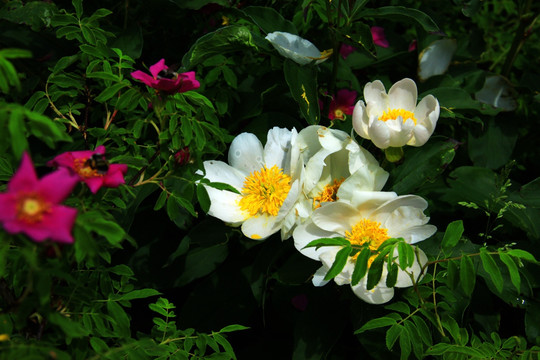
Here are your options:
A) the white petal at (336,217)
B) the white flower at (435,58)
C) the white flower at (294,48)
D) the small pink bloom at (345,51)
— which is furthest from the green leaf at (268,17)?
the white petal at (336,217)

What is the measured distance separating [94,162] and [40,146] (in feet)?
2.42

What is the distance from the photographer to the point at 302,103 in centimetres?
112

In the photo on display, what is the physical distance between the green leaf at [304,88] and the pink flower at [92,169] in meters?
0.51

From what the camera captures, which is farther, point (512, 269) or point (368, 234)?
point (368, 234)

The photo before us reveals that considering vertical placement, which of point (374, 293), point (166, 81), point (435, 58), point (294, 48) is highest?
point (166, 81)

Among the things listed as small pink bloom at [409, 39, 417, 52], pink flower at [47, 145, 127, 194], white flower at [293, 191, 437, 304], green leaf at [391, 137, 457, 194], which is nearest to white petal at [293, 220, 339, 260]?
white flower at [293, 191, 437, 304]

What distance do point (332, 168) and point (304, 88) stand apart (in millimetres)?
200

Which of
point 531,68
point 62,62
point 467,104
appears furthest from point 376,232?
point 531,68

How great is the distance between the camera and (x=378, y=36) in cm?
153

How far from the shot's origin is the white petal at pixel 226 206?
1.03m

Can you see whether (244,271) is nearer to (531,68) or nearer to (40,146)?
(40,146)

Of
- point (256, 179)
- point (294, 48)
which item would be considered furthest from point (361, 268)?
point (294, 48)

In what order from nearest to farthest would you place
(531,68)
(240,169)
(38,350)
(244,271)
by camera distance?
(38,350) < (240,169) < (244,271) < (531,68)

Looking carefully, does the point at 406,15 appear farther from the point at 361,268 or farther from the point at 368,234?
the point at 361,268
